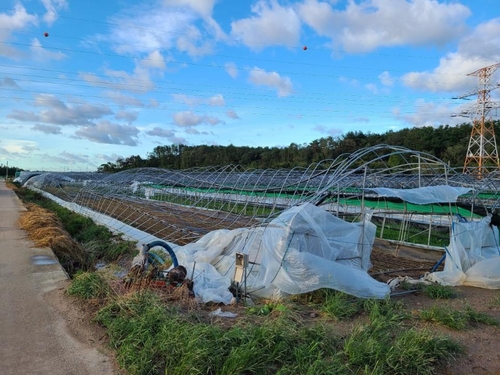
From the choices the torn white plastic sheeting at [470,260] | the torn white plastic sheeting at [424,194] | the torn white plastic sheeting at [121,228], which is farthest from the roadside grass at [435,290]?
the torn white plastic sheeting at [121,228]

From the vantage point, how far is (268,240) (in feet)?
18.2

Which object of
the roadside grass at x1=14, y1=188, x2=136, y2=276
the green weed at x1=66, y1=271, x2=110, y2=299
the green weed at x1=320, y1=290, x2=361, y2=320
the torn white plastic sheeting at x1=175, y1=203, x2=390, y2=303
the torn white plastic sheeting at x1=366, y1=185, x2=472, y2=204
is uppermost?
the torn white plastic sheeting at x1=366, y1=185, x2=472, y2=204

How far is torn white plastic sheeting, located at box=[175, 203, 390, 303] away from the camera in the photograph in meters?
5.15

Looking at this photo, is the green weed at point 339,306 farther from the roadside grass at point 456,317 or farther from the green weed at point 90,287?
the green weed at point 90,287

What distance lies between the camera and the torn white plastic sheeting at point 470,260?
6.55m

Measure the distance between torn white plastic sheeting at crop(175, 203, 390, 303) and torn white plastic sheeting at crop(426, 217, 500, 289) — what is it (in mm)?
1448

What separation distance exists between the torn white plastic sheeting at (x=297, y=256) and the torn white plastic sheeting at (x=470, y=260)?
145 cm

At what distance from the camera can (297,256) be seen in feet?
17.0

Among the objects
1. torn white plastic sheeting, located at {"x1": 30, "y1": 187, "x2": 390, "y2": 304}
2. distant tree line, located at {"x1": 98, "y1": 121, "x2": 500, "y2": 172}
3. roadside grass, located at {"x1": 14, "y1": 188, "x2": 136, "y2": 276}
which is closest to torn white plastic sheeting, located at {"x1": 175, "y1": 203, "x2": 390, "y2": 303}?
torn white plastic sheeting, located at {"x1": 30, "y1": 187, "x2": 390, "y2": 304}

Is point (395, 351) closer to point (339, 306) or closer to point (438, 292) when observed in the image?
point (339, 306)

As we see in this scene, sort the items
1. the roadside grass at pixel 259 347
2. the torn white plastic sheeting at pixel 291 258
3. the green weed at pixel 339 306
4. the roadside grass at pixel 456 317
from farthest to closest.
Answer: the torn white plastic sheeting at pixel 291 258, the green weed at pixel 339 306, the roadside grass at pixel 456 317, the roadside grass at pixel 259 347

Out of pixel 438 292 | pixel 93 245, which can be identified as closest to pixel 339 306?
pixel 438 292

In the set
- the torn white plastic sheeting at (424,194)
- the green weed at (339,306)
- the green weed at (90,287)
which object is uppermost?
the torn white plastic sheeting at (424,194)

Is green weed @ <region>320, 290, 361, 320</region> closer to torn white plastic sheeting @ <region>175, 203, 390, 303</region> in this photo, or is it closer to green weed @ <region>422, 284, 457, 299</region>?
torn white plastic sheeting @ <region>175, 203, 390, 303</region>
